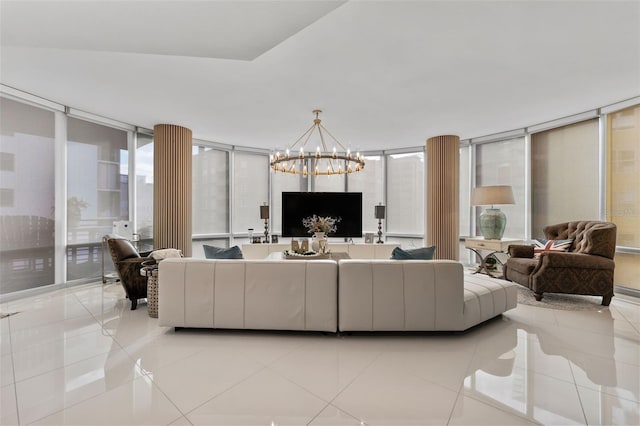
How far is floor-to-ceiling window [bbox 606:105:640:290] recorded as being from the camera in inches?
153

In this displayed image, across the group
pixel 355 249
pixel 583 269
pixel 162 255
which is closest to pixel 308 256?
pixel 162 255

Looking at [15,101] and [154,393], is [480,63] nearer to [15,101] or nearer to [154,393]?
[154,393]

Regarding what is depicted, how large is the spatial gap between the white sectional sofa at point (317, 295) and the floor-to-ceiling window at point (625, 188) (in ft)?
10.4

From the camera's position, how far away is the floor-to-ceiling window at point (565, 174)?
14.3 ft

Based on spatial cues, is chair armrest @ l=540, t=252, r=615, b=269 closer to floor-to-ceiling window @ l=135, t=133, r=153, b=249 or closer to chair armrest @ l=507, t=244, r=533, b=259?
chair armrest @ l=507, t=244, r=533, b=259

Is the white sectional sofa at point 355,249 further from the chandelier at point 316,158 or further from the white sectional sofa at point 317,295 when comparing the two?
the white sectional sofa at point 317,295

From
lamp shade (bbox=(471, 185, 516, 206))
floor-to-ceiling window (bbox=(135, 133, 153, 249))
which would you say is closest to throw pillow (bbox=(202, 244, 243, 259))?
floor-to-ceiling window (bbox=(135, 133, 153, 249))

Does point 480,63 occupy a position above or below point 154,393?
above

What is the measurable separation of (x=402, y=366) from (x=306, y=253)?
81.6 inches

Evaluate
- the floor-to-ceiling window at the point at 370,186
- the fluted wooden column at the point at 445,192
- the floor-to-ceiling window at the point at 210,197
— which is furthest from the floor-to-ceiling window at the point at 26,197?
the fluted wooden column at the point at 445,192

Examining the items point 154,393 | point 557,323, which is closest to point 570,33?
point 557,323

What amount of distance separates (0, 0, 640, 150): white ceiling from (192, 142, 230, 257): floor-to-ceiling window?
124 centimetres

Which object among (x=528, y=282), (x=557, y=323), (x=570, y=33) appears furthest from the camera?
(x=528, y=282)

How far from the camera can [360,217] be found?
5.88 m
